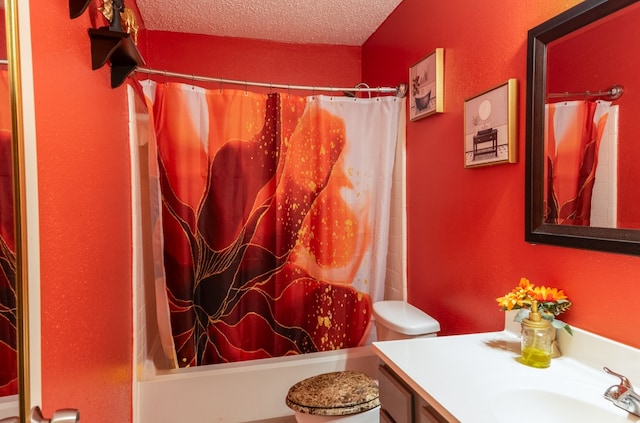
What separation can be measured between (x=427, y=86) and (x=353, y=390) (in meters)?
1.48

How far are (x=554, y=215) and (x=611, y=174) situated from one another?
20 centimetres

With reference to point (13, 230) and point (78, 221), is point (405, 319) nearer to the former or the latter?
point (78, 221)

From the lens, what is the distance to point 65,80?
0.98 m

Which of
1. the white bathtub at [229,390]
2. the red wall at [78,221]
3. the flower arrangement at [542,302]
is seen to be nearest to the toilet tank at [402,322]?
the white bathtub at [229,390]

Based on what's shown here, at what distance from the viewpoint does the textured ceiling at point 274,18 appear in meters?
2.06

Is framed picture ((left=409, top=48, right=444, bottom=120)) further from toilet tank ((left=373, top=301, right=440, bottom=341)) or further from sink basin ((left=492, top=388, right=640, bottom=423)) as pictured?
sink basin ((left=492, top=388, right=640, bottom=423))

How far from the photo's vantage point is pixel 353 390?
5.17 ft

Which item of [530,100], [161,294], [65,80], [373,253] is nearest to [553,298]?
[530,100]

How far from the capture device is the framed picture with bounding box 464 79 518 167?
126cm

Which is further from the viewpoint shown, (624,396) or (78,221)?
(78,221)

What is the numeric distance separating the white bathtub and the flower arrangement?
3.91 feet

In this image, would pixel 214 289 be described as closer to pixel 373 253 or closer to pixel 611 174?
pixel 373 253

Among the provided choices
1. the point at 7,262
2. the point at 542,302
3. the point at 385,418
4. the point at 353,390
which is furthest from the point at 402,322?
the point at 7,262

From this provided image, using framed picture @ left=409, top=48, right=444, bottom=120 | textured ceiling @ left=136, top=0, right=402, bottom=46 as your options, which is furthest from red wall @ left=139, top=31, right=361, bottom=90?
framed picture @ left=409, top=48, right=444, bottom=120
